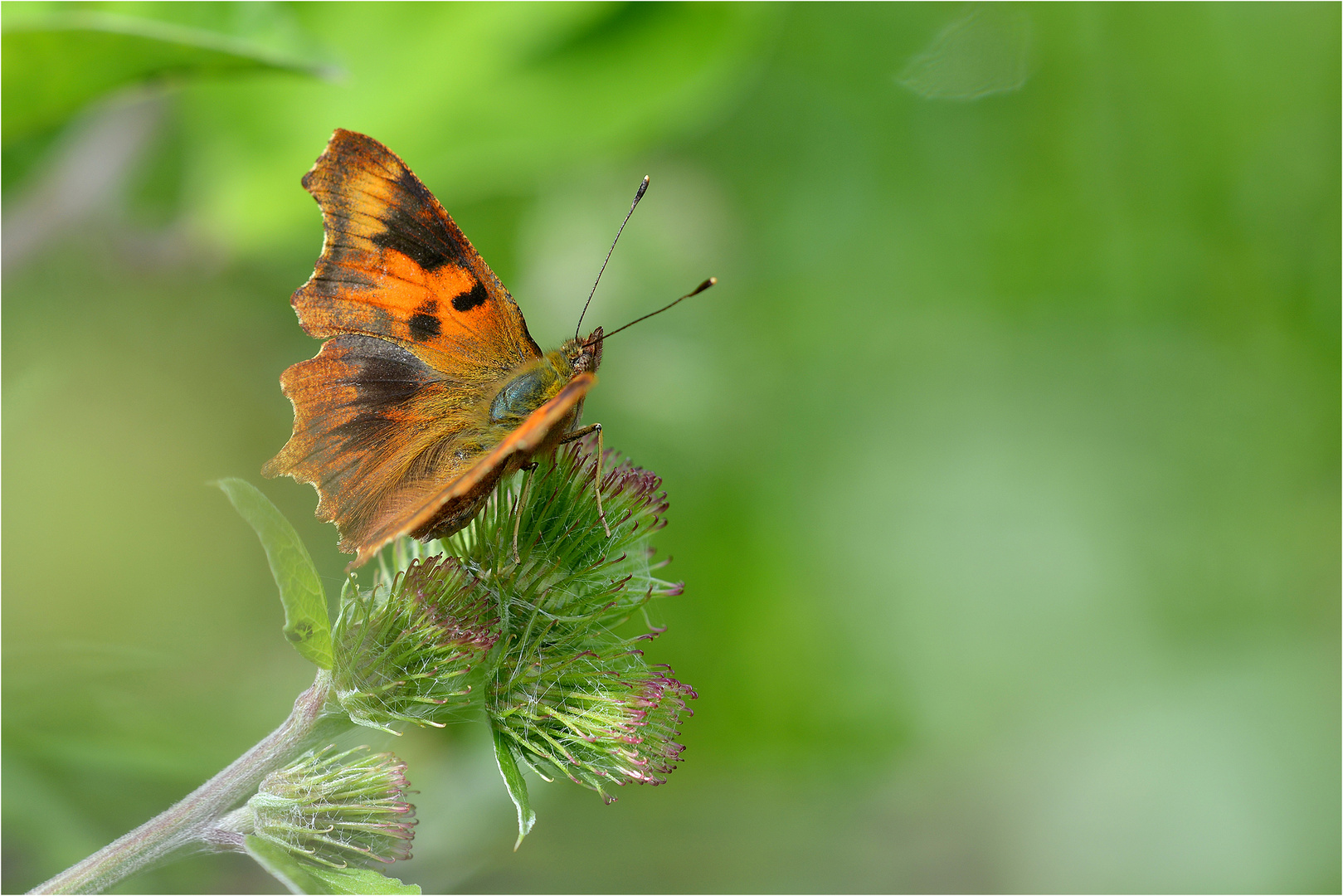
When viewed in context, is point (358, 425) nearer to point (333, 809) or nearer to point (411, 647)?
point (411, 647)

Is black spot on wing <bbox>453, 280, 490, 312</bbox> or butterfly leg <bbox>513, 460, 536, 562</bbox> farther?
black spot on wing <bbox>453, 280, 490, 312</bbox>

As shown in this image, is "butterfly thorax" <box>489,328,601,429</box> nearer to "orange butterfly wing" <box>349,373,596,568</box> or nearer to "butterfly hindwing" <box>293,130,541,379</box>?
"butterfly hindwing" <box>293,130,541,379</box>

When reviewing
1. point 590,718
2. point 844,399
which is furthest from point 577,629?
point 844,399

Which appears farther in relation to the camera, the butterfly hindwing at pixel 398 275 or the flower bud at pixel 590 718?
the butterfly hindwing at pixel 398 275

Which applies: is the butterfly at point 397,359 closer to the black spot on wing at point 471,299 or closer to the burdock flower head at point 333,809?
the black spot on wing at point 471,299

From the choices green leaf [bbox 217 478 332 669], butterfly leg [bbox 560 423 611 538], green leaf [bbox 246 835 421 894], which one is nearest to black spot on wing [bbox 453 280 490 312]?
butterfly leg [bbox 560 423 611 538]

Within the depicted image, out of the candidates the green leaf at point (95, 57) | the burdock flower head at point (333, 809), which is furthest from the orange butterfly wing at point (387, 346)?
the burdock flower head at point (333, 809)

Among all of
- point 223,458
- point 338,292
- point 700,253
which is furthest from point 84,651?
point 700,253

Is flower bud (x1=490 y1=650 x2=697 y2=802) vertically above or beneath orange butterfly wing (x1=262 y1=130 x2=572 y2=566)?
beneath
